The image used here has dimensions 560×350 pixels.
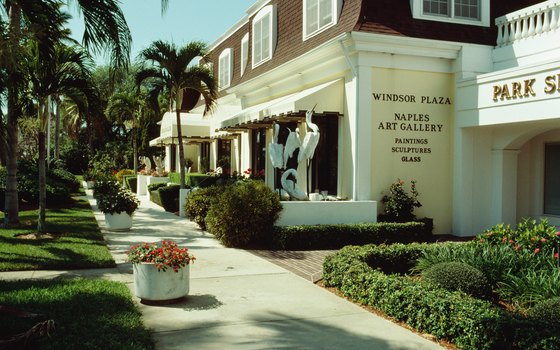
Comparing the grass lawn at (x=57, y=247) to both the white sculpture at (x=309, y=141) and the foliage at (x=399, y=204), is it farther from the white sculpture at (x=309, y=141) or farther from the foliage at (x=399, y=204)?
the foliage at (x=399, y=204)

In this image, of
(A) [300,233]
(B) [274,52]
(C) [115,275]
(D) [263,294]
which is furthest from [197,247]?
(B) [274,52]

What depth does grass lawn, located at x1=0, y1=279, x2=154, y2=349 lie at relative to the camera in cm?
509

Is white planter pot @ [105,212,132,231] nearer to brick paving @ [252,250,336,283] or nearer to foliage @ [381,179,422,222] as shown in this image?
brick paving @ [252,250,336,283]

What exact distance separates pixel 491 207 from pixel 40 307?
11637 mm

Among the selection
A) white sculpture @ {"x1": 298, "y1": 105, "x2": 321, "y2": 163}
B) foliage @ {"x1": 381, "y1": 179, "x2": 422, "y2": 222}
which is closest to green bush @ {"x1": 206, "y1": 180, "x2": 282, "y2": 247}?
white sculpture @ {"x1": 298, "y1": 105, "x2": 321, "y2": 163}

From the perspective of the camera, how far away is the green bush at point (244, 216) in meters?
11.5

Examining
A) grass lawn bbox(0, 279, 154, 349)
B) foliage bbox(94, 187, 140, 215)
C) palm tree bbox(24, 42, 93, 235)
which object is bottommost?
grass lawn bbox(0, 279, 154, 349)

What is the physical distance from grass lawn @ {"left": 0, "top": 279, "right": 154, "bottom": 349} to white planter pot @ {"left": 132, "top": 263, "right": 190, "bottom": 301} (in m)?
0.23

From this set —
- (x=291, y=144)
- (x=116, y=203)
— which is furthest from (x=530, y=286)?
(x=116, y=203)

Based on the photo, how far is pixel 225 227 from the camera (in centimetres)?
1152

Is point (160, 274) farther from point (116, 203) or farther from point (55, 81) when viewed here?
point (116, 203)

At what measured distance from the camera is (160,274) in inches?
266

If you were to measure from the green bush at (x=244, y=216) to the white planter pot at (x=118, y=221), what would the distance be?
2963 millimetres

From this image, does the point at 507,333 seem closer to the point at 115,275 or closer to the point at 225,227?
the point at 115,275
